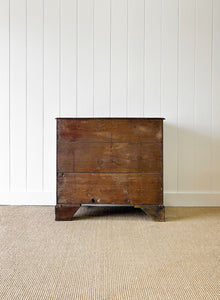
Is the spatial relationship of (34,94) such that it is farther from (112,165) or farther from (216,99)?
(216,99)

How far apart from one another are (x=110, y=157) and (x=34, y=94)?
90cm

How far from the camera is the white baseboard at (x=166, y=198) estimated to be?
2.28m

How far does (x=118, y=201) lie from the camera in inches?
73.2

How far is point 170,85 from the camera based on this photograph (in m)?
2.28

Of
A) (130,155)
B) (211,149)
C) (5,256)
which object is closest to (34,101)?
(130,155)

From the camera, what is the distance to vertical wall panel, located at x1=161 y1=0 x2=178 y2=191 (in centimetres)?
227

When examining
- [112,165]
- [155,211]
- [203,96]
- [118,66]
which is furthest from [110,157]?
[203,96]

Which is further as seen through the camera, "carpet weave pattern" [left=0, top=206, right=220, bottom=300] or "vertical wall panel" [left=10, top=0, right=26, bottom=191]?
"vertical wall panel" [left=10, top=0, right=26, bottom=191]

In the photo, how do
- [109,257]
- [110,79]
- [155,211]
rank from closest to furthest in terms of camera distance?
[109,257]
[155,211]
[110,79]

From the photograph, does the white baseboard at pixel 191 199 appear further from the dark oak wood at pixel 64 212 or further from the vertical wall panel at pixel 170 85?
the dark oak wood at pixel 64 212

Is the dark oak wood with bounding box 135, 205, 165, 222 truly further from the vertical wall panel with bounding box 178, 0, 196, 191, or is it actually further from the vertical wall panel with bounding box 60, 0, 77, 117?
the vertical wall panel with bounding box 60, 0, 77, 117

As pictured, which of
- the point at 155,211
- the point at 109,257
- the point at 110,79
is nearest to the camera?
the point at 109,257

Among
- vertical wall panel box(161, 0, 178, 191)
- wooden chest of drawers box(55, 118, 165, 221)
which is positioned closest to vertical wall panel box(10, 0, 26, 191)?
wooden chest of drawers box(55, 118, 165, 221)

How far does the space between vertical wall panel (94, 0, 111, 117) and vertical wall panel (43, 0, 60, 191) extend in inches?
12.2
